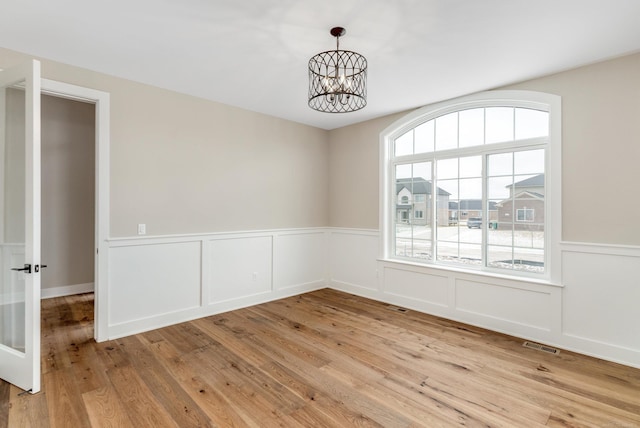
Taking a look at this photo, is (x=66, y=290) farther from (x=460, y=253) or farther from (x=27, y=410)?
(x=460, y=253)

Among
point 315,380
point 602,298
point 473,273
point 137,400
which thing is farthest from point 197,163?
point 602,298

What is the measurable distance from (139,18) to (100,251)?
2235mm

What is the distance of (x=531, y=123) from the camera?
343 centimetres

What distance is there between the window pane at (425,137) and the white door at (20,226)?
401 centimetres

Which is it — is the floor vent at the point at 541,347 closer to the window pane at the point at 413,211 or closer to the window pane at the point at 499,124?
the window pane at the point at 413,211

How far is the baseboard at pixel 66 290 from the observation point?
4824 mm

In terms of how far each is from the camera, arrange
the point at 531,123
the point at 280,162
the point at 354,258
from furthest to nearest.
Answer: the point at 354,258 < the point at 280,162 < the point at 531,123

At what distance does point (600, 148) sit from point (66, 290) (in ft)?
23.3

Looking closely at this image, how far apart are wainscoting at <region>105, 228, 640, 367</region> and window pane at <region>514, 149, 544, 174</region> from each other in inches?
32.9

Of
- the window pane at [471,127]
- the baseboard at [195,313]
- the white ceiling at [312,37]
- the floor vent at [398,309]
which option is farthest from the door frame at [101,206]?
the window pane at [471,127]

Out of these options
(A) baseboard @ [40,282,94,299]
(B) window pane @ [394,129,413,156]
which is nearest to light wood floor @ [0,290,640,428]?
(A) baseboard @ [40,282,94,299]

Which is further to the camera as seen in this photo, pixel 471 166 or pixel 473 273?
pixel 471 166

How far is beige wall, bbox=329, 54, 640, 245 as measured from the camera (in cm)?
280

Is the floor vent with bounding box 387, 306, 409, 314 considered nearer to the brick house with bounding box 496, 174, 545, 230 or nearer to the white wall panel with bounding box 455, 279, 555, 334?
the white wall panel with bounding box 455, 279, 555, 334
